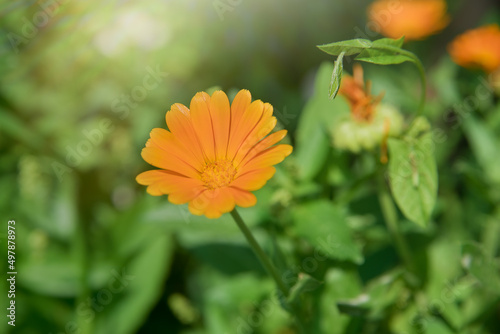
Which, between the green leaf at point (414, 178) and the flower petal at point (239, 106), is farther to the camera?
the green leaf at point (414, 178)

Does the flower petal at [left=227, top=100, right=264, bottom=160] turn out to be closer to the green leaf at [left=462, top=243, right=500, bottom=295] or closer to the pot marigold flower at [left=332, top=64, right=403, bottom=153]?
the pot marigold flower at [left=332, top=64, right=403, bottom=153]

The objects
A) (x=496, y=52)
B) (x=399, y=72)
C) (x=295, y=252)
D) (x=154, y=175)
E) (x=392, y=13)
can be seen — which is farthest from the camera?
(x=399, y=72)

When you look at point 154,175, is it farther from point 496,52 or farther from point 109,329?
point 496,52

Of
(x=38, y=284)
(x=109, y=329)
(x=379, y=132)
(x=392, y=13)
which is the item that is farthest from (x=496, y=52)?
(x=38, y=284)

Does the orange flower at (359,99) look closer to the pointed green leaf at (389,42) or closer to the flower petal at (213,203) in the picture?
the pointed green leaf at (389,42)

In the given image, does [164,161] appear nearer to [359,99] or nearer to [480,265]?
[359,99]

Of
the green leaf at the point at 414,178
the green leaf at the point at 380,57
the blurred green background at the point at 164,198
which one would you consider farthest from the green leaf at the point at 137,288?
the green leaf at the point at 380,57
